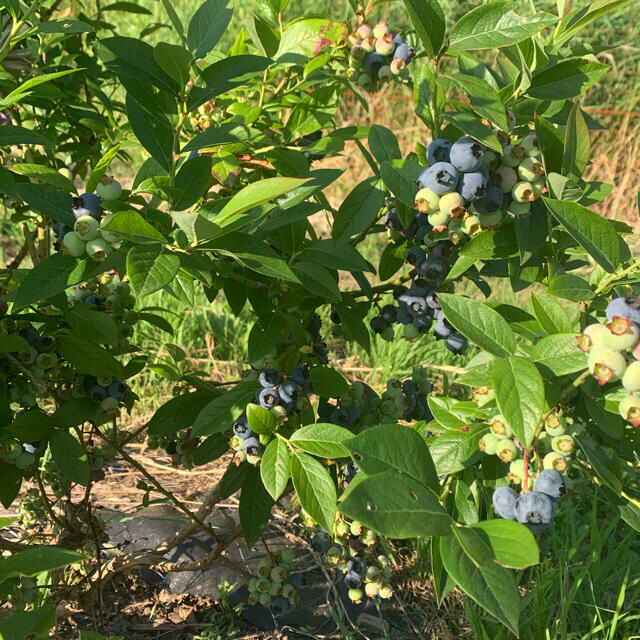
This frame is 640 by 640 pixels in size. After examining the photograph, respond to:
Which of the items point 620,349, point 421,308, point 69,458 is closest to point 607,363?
point 620,349

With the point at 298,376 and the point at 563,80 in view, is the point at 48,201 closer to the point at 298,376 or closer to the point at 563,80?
the point at 298,376

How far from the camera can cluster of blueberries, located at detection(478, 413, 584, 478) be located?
84 centimetres

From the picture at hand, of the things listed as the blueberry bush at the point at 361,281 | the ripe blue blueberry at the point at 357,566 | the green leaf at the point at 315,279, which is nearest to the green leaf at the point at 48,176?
the blueberry bush at the point at 361,281

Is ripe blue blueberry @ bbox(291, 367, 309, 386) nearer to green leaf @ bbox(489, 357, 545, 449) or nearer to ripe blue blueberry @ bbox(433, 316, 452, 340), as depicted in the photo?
ripe blue blueberry @ bbox(433, 316, 452, 340)

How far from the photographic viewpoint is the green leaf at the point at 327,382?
1.19m

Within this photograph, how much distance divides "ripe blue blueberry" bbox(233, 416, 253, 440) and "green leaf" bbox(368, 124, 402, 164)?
18.8 inches

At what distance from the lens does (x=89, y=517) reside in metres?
1.54

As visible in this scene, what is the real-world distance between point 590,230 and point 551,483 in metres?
0.32

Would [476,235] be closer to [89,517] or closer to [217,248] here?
[217,248]

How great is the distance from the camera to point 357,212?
3.70 feet

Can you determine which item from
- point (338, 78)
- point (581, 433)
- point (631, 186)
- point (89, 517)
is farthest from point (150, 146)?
point (631, 186)

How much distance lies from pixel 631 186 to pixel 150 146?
662 cm

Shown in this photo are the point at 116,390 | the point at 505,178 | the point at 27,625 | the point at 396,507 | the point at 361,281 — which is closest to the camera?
the point at 396,507

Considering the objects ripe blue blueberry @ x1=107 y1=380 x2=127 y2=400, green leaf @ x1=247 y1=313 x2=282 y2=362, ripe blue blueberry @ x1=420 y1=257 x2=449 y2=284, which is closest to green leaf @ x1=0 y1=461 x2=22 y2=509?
ripe blue blueberry @ x1=107 y1=380 x2=127 y2=400
